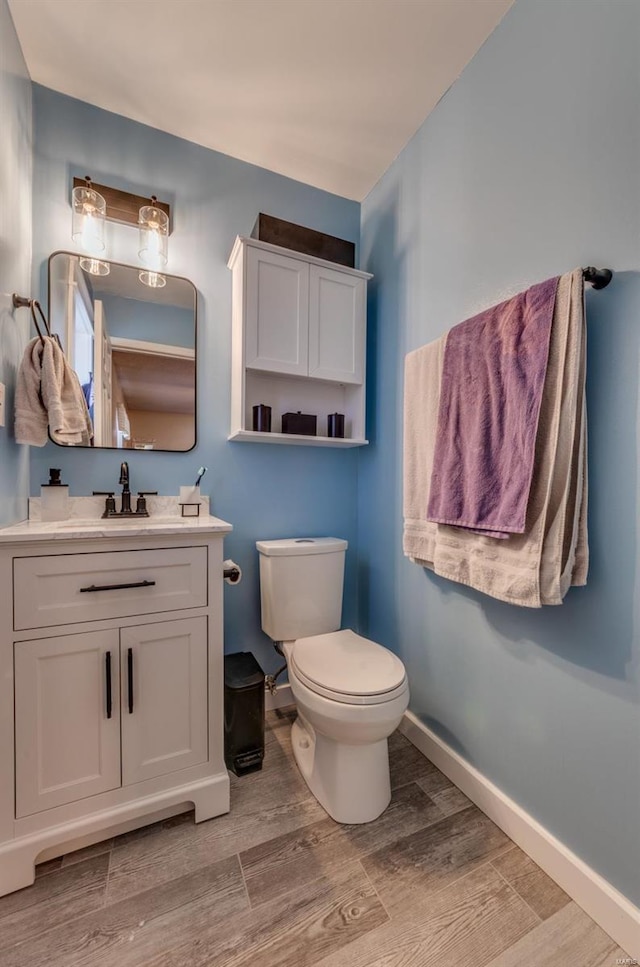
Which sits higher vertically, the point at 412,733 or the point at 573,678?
the point at 573,678

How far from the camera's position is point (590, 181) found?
1000mm

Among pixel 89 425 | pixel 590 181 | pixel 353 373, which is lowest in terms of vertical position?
pixel 89 425

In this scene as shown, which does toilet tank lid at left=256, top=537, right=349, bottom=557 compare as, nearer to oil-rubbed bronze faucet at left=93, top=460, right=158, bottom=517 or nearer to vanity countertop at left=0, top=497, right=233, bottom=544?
vanity countertop at left=0, top=497, right=233, bottom=544

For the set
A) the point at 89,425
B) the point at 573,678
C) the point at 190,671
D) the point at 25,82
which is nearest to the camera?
the point at 573,678

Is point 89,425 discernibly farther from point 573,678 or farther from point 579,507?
point 573,678

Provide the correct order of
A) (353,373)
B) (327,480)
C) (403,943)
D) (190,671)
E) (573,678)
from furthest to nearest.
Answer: (327,480), (353,373), (190,671), (573,678), (403,943)

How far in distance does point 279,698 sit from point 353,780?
67 centimetres

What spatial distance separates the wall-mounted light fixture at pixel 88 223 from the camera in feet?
4.74

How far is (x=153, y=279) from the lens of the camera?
1.62 metres

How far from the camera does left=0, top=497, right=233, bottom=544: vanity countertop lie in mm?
1038

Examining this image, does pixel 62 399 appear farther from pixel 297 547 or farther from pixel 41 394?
pixel 297 547

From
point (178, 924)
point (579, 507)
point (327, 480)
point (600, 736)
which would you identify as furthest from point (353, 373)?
point (178, 924)

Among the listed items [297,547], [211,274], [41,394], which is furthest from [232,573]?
[211,274]

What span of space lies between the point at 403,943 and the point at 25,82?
112 inches
